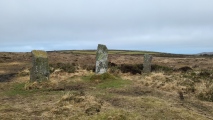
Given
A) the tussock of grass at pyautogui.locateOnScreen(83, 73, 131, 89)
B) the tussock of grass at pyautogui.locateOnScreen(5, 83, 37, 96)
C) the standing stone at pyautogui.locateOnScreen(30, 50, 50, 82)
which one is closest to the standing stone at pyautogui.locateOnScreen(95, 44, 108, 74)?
the tussock of grass at pyautogui.locateOnScreen(83, 73, 131, 89)

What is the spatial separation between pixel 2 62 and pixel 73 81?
79.9ft

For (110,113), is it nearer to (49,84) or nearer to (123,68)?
(49,84)

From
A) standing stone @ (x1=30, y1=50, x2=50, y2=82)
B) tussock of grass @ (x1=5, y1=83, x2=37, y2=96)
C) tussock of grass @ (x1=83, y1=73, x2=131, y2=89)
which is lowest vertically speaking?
tussock of grass @ (x1=5, y1=83, x2=37, y2=96)

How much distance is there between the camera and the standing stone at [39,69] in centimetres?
1998

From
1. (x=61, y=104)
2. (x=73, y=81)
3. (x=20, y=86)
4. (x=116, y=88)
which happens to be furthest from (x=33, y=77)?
(x=61, y=104)

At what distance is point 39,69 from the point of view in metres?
20.1

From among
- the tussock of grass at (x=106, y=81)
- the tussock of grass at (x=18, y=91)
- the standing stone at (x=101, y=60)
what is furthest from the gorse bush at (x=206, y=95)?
the tussock of grass at (x=18, y=91)

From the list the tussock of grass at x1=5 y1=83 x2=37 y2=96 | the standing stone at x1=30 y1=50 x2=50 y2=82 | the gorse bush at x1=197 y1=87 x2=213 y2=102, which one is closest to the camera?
the tussock of grass at x1=5 y1=83 x2=37 y2=96

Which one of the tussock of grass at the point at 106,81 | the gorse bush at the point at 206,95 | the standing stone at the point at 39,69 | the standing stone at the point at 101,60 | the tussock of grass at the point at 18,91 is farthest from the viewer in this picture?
the standing stone at the point at 101,60

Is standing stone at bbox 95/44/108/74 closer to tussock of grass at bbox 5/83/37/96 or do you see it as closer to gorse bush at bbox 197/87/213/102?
tussock of grass at bbox 5/83/37/96

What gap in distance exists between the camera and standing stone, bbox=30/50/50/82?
1998 centimetres

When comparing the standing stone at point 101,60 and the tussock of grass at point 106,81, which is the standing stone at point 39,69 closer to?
the tussock of grass at point 106,81

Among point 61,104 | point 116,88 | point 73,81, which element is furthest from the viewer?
point 73,81

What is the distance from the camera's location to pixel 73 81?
74.3 ft
